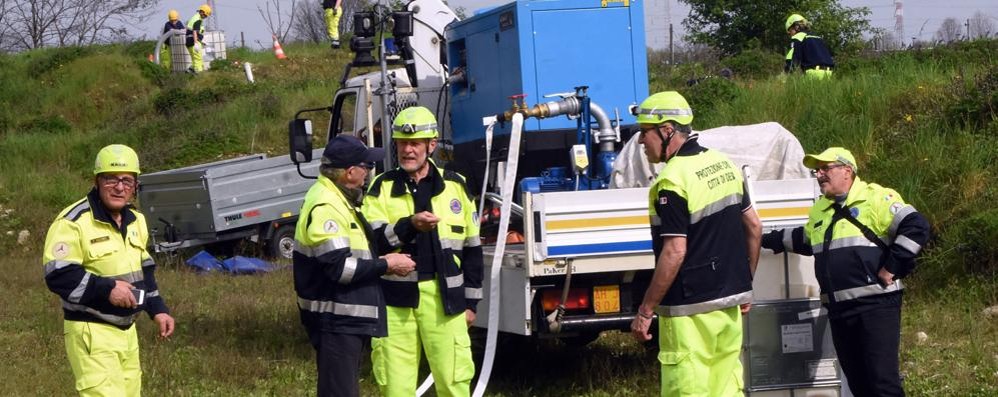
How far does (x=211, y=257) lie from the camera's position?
58.0ft

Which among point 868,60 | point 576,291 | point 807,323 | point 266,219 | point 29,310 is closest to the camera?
point 807,323

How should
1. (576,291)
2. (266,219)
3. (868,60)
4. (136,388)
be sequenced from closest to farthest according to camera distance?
(136,388) → (576,291) → (868,60) → (266,219)

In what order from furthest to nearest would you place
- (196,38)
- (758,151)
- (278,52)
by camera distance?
(278,52) < (196,38) < (758,151)

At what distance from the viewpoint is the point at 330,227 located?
5.81 meters

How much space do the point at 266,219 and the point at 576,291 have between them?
11295 millimetres

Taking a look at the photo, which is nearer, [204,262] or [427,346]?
[427,346]

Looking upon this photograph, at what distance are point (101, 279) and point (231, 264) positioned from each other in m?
11.0

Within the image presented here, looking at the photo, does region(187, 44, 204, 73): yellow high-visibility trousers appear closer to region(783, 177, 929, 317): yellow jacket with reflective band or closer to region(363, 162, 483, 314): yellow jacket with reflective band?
region(363, 162, 483, 314): yellow jacket with reflective band

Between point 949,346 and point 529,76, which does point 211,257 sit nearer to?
point 529,76

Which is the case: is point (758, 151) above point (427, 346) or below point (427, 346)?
above

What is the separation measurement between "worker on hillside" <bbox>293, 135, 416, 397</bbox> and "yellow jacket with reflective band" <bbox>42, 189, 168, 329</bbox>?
94 cm

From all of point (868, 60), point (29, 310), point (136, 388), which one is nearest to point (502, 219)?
point (136, 388)

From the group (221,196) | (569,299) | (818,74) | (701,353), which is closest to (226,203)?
(221,196)

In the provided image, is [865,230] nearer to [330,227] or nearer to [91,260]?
[330,227]
